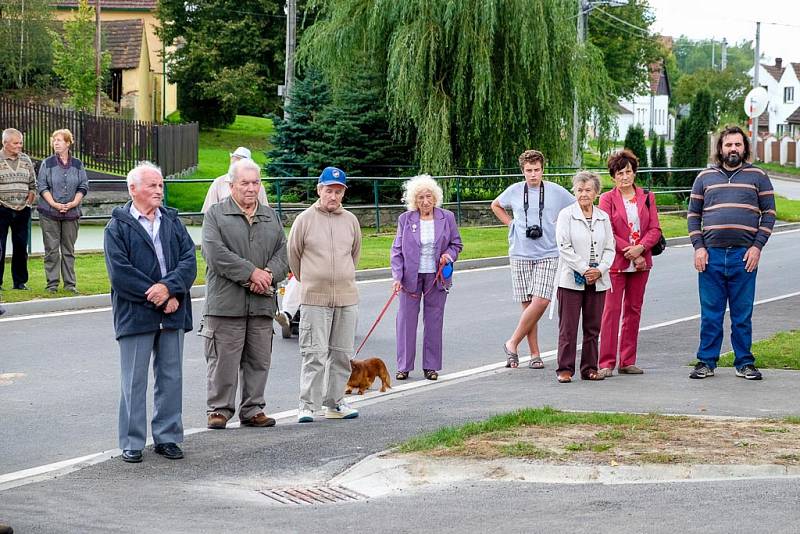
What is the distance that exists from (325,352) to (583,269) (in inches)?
101

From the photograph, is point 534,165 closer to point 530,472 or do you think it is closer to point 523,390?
point 523,390

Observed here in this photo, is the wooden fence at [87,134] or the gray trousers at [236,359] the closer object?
the gray trousers at [236,359]

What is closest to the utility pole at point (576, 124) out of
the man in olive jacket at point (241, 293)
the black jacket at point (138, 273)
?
the man in olive jacket at point (241, 293)

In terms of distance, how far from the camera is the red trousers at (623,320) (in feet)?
37.1

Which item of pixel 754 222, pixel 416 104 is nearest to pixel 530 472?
pixel 754 222

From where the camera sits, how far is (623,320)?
450 inches

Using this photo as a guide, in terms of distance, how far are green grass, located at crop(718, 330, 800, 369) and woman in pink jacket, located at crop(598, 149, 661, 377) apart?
972 mm

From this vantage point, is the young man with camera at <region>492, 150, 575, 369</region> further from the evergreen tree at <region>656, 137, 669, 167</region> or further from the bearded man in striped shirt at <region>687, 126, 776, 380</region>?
the evergreen tree at <region>656, 137, 669, 167</region>

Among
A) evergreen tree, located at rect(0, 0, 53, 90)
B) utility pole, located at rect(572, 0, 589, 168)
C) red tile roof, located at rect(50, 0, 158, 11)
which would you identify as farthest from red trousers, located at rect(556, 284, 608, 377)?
red tile roof, located at rect(50, 0, 158, 11)

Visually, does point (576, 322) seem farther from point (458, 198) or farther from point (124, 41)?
point (124, 41)

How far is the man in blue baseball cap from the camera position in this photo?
9406 mm

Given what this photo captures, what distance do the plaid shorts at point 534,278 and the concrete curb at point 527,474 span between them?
4.36 m

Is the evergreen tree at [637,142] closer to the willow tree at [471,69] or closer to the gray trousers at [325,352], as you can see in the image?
the willow tree at [471,69]

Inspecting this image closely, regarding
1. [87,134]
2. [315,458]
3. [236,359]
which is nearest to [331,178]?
[236,359]
